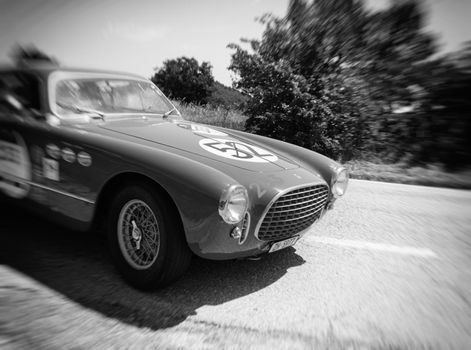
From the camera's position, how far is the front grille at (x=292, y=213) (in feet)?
7.48

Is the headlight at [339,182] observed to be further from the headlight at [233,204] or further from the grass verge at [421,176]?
the grass verge at [421,176]

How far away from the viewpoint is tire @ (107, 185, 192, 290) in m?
2.12

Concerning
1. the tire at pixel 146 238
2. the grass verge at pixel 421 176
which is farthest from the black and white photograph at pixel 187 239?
the grass verge at pixel 421 176

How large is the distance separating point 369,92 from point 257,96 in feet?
10.2

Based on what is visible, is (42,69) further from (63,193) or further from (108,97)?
(63,193)

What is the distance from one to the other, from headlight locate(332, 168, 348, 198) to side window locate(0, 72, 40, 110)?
254cm

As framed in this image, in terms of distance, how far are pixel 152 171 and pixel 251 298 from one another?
39.9 inches

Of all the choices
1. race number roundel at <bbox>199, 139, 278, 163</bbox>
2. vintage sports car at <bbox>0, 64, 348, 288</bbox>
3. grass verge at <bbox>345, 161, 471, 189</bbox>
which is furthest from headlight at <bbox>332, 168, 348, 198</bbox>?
grass verge at <bbox>345, 161, 471, 189</bbox>

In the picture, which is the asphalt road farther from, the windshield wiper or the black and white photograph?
the windshield wiper

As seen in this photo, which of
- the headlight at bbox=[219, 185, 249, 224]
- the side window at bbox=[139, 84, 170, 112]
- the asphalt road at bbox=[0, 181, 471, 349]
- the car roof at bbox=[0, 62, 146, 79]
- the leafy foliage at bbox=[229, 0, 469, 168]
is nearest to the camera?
the asphalt road at bbox=[0, 181, 471, 349]

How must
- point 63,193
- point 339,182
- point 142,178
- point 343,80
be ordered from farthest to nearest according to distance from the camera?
point 343,80 < point 339,182 < point 63,193 < point 142,178

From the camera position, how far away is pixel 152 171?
2.14 meters

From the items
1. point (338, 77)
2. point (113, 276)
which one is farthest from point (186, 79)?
point (113, 276)

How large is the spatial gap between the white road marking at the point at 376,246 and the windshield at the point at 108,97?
2.07 metres
